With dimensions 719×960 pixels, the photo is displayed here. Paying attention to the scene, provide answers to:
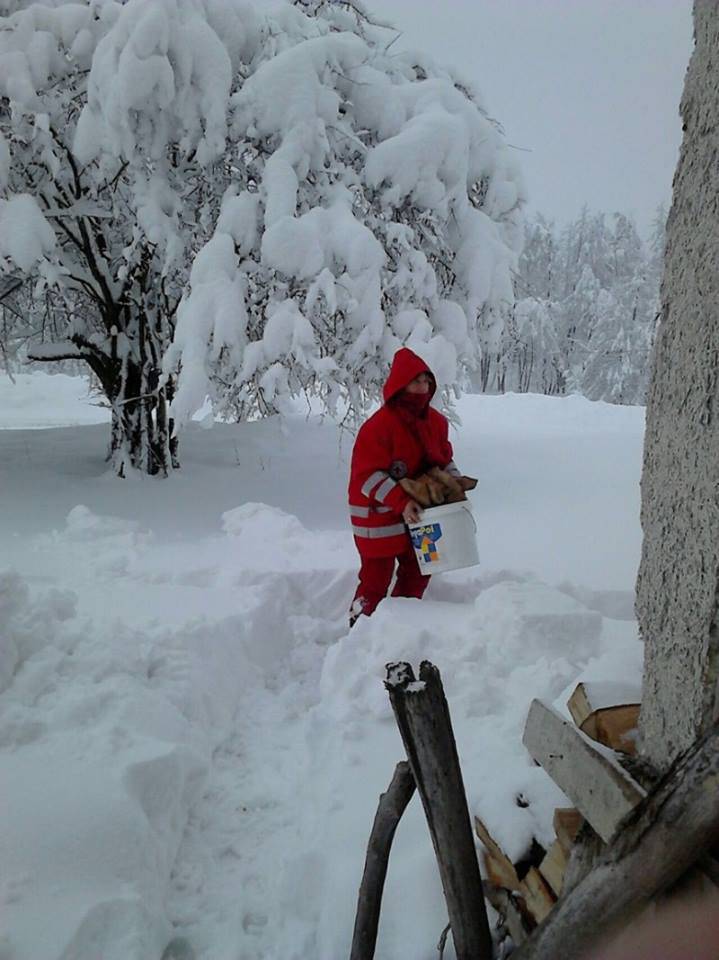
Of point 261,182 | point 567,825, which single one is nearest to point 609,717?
point 567,825

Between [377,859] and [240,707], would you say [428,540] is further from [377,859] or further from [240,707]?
[377,859]

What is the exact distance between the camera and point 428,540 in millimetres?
3414

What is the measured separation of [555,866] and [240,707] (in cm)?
200

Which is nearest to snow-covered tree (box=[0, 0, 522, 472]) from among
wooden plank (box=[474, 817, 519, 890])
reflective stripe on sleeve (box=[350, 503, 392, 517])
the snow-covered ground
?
the snow-covered ground

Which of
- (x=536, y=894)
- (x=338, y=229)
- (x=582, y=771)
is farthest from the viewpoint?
(x=338, y=229)

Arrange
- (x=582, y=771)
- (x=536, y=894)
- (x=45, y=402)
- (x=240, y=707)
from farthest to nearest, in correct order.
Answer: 1. (x=45, y=402)
2. (x=240, y=707)
3. (x=536, y=894)
4. (x=582, y=771)

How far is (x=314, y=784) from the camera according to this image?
250cm

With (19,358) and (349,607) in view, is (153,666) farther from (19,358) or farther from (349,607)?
(19,358)

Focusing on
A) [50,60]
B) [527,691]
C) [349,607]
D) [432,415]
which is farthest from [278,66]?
[527,691]

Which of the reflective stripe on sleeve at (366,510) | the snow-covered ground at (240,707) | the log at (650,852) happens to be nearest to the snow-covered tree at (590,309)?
the snow-covered ground at (240,707)

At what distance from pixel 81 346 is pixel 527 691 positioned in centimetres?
617

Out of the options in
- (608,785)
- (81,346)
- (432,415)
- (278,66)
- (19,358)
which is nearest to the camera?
(608,785)

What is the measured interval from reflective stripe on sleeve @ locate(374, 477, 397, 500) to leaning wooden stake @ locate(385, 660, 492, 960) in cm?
204

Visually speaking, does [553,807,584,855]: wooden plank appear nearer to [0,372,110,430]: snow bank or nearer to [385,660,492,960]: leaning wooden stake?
[385,660,492,960]: leaning wooden stake
